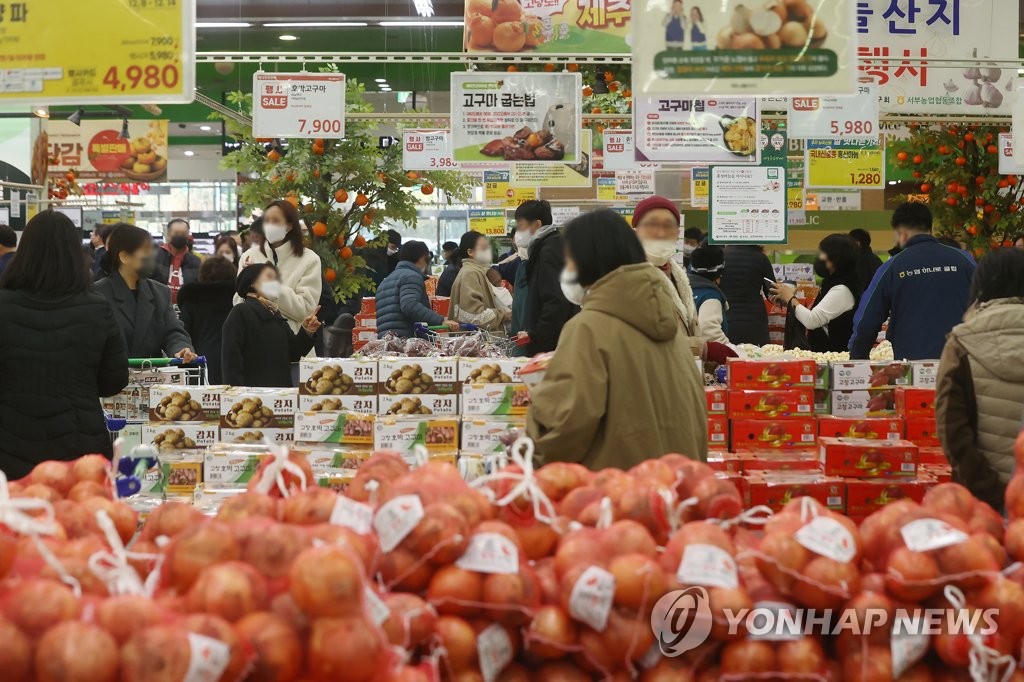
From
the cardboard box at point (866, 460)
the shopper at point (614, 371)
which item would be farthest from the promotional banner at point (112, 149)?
the shopper at point (614, 371)

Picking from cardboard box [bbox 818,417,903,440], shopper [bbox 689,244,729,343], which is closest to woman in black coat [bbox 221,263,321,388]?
shopper [bbox 689,244,729,343]

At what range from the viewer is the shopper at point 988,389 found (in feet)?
13.1

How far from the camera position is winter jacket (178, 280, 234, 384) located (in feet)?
24.1

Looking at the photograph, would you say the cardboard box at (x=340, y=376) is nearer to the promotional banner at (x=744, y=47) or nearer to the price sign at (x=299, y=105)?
the promotional banner at (x=744, y=47)

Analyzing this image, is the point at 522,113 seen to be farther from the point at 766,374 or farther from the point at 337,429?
the point at 337,429

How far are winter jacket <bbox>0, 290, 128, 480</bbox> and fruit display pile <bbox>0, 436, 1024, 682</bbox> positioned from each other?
2342mm

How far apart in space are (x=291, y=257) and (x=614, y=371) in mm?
4053

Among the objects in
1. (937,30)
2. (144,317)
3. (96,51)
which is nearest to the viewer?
(96,51)

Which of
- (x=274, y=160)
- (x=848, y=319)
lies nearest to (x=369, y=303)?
(x=274, y=160)

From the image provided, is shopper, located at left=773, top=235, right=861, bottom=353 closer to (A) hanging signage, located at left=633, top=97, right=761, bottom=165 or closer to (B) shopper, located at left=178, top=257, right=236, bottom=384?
→ (A) hanging signage, located at left=633, top=97, right=761, bottom=165

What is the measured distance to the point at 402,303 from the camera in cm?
916

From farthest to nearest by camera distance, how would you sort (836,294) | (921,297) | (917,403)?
(836,294) → (921,297) → (917,403)

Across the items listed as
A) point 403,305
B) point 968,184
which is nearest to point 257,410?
point 403,305

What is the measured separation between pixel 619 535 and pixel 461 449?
115 inches
